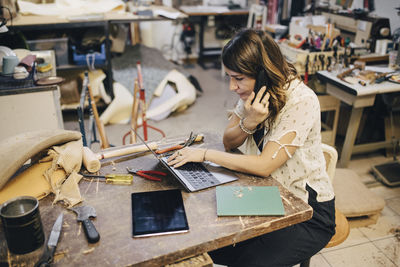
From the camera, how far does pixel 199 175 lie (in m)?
1.30

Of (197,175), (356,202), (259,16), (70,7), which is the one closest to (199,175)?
(197,175)

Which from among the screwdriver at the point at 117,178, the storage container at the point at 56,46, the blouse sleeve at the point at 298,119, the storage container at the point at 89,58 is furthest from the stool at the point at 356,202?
the storage container at the point at 56,46

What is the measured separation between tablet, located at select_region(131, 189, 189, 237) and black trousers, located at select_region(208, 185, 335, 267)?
1.14ft

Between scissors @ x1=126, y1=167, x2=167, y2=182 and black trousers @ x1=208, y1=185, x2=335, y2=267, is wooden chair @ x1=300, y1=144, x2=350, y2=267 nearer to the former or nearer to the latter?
black trousers @ x1=208, y1=185, x2=335, y2=267

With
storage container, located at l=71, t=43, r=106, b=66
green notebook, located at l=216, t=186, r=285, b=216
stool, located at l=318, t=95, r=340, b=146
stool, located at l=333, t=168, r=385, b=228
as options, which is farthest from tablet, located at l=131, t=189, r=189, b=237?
storage container, located at l=71, t=43, r=106, b=66

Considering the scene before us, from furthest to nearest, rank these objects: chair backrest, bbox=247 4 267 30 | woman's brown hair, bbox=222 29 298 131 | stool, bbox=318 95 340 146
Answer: chair backrest, bbox=247 4 267 30
stool, bbox=318 95 340 146
woman's brown hair, bbox=222 29 298 131

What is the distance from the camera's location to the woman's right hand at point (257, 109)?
1.35m

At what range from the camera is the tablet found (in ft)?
3.37

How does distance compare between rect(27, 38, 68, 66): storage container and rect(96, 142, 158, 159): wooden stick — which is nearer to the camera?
rect(96, 142, 158, 159): wooden stick

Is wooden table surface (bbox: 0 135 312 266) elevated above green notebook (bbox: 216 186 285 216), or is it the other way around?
green notebook (bbox: 216 186 285 216)

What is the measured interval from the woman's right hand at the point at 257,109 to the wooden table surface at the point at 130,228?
0.25m

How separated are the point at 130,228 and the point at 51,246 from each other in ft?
0.70

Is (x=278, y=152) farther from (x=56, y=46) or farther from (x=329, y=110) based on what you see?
(x=56, y=46)

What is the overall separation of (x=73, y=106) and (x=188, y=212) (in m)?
3.01
